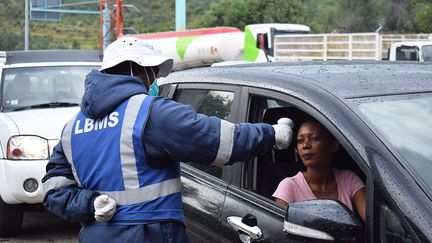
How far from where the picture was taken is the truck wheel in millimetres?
6732

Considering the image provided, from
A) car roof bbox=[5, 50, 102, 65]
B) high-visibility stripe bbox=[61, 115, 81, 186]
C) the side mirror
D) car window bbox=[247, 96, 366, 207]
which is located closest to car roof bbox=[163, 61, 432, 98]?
car window bbox=[247, 96, 366, 207]

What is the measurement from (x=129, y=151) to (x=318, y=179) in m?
0.95

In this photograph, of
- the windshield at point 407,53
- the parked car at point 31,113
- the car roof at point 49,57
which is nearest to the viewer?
the parked car at point 31,113

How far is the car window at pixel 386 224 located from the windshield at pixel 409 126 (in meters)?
0.15

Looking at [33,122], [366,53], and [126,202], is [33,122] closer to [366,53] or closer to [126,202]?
[126,202]

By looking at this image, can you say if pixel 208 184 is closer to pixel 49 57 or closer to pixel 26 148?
pixel 26 148

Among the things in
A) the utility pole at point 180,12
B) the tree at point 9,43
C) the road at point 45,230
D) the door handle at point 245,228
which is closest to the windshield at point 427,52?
the road at point 45,230

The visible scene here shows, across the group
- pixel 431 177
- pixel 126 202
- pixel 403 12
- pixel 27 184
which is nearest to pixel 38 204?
pixel 27 184

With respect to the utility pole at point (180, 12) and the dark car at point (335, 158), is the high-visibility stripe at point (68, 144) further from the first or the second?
the utility pole at point (180, 12)

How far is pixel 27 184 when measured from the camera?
651cm

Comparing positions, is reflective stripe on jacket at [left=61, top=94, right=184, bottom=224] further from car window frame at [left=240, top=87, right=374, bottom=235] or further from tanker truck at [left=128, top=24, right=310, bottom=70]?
tanker truck at [left=128, top=24, right=310, bottom=70]

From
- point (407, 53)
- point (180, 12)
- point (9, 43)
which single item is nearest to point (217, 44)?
point (180, 12)

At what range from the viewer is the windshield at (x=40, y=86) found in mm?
7730

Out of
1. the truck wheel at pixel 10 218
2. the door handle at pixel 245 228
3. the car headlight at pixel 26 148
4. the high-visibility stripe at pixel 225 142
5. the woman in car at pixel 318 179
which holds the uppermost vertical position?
the high-visibility stripe at pixel 225 142
